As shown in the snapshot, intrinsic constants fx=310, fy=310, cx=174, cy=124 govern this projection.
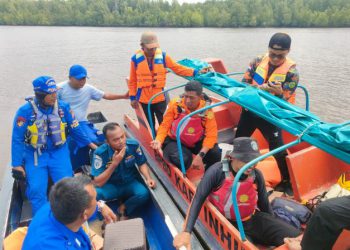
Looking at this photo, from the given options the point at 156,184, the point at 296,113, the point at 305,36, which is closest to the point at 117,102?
the point at 156,184

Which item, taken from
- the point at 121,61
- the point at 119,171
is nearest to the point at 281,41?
the point at 119,171

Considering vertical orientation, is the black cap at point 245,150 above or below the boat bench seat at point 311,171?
above

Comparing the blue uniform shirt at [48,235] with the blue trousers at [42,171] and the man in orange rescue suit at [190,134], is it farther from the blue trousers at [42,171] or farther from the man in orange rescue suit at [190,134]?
the man in orange rescue suit at [190,134]

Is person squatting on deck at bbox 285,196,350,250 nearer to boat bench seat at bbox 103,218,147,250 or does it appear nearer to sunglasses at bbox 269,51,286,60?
boat bench seat at bbox 103,218,147,250

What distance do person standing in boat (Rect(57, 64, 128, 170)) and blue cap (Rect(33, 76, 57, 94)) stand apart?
0.81 m

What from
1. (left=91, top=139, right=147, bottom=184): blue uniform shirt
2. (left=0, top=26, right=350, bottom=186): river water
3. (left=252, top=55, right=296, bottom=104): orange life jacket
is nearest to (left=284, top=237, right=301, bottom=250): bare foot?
(left=91, top=139, right=147, bottom=184): blue uniform shirt

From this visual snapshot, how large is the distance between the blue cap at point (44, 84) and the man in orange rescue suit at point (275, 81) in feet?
6.97

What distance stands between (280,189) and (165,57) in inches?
88.6

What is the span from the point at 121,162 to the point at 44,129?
843mm

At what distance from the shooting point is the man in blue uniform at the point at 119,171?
2.93m

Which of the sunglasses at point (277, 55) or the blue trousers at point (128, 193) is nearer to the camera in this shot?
the blue trousers at point (128, 193)

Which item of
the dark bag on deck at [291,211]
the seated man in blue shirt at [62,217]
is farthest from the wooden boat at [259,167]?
the seated man in blue shirt at [62,217]

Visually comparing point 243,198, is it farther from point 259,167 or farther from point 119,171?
point 119,171

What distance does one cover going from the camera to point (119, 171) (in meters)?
3.15
